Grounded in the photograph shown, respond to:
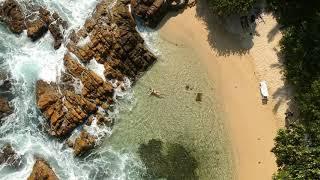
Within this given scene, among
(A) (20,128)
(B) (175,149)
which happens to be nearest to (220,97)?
(B) (175,149)

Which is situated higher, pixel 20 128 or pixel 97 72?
pixel 97 72

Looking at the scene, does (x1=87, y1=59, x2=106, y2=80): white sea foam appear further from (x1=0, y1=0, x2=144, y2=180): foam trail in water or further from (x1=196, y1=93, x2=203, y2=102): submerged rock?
(x1=196, y1=93, x2=203, y2=102): submerged rock

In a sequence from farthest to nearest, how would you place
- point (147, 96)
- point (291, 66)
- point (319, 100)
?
point (147, 96) → point (291, 66) → point (319, 100)

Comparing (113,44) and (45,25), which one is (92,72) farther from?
(45,25)

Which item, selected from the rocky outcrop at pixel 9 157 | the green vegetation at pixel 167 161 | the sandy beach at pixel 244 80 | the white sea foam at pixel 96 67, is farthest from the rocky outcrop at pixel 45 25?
the green vegetation at pixel 167 161

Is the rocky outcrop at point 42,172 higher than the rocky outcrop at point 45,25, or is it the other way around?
the rocky outcrop at point 45,25

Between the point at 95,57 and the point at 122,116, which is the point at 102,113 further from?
the point at 95,57

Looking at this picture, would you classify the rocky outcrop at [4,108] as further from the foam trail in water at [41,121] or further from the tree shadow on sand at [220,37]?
the tree shadow on sand at [220,37]
